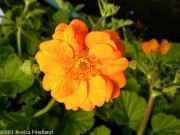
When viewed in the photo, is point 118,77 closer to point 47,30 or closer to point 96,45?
point 96,45

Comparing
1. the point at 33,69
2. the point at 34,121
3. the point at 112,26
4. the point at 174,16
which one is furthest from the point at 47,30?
the point at 174,16

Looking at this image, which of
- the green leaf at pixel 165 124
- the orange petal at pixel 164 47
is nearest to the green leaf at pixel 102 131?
the green leaf at pixel 165 124

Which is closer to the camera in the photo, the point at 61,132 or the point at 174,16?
the point at 61,132

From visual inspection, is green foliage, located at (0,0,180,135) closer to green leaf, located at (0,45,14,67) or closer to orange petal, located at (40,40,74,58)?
green leaf, located at (0,45,14,67)

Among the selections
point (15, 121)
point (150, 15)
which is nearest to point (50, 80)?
point (15, 121)

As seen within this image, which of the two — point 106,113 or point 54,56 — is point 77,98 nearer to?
point 54,56

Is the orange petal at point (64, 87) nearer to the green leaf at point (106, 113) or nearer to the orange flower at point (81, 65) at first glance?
the orange flower at point (81, 65)
